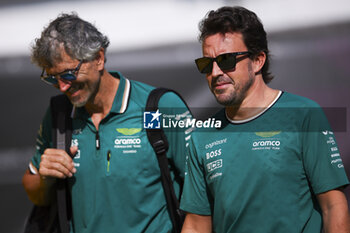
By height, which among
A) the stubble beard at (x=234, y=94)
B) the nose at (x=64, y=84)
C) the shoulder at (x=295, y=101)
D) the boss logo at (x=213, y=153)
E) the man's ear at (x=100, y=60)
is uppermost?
the man's ear at (x=100, y=60)

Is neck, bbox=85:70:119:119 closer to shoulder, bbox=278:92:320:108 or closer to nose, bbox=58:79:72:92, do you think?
nose, bbox=58:79:72:92

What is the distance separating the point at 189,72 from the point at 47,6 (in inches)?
41.4

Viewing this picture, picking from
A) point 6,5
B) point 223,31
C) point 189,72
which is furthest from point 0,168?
point 223,31

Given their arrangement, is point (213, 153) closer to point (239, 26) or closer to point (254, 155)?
point (254, 155)

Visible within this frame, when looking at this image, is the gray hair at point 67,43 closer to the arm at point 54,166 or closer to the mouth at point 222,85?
the arm at point 54,166

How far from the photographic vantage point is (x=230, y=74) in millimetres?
1854

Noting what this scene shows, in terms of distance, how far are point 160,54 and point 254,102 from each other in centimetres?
99

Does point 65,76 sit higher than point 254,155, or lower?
higher

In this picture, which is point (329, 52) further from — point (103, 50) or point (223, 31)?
point (103, 50)

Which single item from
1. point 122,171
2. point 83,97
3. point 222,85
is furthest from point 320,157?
point 83,97

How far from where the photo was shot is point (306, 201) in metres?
1.71

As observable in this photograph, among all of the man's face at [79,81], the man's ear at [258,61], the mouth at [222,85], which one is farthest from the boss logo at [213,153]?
the man's face at [79,81]

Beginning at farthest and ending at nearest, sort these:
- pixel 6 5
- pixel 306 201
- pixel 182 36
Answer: pixel 6 5
pixel 182 36
pixel 306 201

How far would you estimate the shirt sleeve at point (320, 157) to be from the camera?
5.45 ft
